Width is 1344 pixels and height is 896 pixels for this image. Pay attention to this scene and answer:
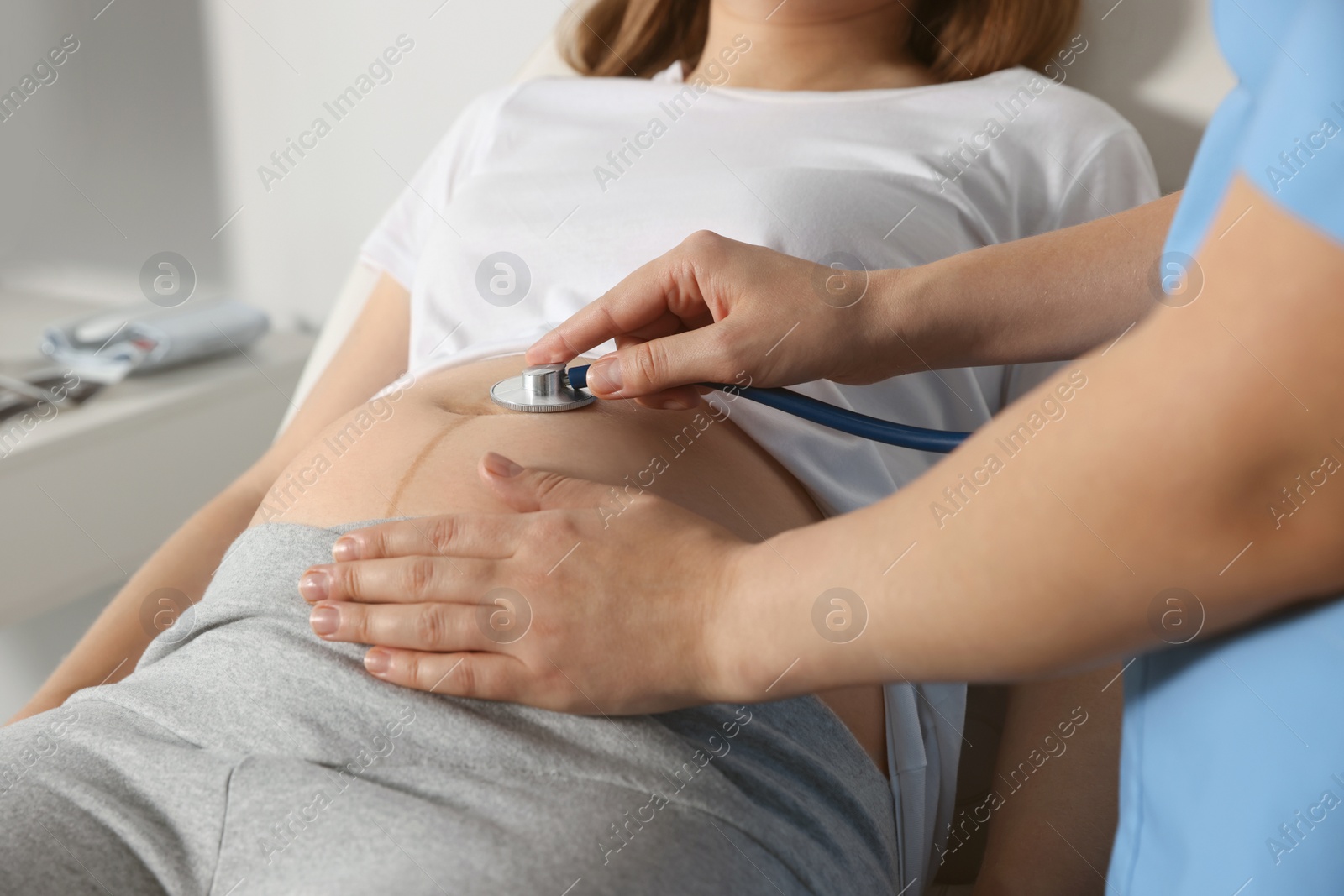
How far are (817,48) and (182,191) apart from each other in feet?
4.72

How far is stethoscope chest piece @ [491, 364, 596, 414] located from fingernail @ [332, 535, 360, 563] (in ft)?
0.81

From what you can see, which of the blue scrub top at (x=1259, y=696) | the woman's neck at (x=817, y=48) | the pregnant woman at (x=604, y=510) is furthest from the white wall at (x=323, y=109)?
the blue scrub top at (x=1259, y=696)

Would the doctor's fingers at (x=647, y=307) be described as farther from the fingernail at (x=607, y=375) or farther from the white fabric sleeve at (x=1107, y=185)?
the white fabric sleeve at (x=1107, y=185)

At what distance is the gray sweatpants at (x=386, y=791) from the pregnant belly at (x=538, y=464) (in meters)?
0.12

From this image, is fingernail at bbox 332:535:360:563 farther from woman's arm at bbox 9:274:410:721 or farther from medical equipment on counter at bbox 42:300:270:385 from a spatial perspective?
medical equipment on counter at bbox 42:300:270:385

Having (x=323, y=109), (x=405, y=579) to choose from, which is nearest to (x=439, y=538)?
(x=405, y=579)

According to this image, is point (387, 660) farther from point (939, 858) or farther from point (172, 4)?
point (172, 4)

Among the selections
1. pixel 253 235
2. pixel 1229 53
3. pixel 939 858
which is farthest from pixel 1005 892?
pixel 253 235

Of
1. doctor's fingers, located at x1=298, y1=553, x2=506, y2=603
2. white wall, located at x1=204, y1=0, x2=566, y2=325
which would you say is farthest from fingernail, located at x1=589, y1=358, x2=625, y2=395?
white wall, located at x1=204, y1=0, x2=566, y2=325

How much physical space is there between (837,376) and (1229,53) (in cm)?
39

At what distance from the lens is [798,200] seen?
1.00m

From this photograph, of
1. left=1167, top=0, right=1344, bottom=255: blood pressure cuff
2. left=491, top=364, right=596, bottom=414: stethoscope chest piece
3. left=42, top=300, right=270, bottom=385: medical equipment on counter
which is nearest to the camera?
left=1167, top=0, right=1344, bottom=255: blood pressure cuff

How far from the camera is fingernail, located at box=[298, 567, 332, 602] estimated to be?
68cm

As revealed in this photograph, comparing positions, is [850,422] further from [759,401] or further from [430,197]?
[430,197]
